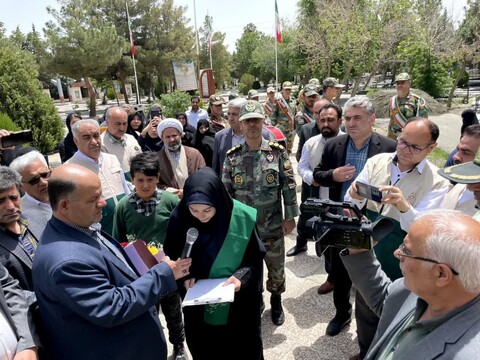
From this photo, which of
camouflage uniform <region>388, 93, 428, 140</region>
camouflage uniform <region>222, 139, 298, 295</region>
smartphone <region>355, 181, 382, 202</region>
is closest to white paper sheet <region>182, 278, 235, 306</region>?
smartphone <region>355, 181, 382, 202</region>

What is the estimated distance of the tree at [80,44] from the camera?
22.8 meters

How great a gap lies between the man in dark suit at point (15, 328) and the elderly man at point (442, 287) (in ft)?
5.34

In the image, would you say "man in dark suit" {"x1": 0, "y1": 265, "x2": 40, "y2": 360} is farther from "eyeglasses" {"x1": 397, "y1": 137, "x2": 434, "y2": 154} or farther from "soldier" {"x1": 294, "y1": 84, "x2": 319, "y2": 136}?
"soldier" {"x1": 294, "y1": 84, "x2": 319, "y2": 136}

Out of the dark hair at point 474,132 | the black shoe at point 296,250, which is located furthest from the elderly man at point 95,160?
the dark hair at point 474,132

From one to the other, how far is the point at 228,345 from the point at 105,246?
3.97ft

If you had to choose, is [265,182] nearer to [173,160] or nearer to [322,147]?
[322,147]

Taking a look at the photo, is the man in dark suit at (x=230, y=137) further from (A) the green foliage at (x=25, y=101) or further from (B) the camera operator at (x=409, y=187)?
(A) the green foliage at (x=25, y=101)

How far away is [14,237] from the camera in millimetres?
2141

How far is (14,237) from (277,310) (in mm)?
2397

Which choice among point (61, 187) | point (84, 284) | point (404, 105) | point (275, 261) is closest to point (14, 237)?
point (61, 187)

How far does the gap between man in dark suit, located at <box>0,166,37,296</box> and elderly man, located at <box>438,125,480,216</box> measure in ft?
8.21

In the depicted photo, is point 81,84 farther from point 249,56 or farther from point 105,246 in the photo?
A: point 105,246

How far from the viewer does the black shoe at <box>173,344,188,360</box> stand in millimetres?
3059

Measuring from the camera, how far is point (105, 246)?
1942 millimetres
